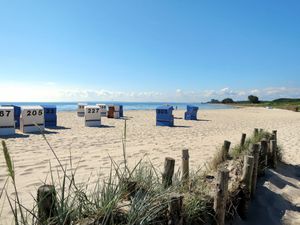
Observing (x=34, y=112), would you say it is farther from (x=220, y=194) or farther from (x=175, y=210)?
(x=175, y=210)

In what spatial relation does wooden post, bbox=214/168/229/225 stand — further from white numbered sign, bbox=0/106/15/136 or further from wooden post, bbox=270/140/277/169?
white numbered sign, bbox=0/106/15/136

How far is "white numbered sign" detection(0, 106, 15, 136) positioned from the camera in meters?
11.6

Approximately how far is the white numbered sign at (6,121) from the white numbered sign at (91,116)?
5.02m

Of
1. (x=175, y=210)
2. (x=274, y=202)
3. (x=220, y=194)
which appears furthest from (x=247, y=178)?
(x=175, y=210)

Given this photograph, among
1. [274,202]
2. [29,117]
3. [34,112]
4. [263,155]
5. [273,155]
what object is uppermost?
[34,112]

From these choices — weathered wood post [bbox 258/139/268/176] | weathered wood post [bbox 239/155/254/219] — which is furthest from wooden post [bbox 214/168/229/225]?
weathered wood post [bbox 258/139/268/176]

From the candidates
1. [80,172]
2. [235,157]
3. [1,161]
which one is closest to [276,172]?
[235,157]

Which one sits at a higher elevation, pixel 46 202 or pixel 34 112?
pixel 34 112

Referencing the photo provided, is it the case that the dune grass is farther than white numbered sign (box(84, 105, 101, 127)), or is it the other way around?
white numbered sign (box(84, 105, 101, 127))

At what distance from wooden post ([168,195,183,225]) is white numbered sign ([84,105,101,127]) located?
14.2 m

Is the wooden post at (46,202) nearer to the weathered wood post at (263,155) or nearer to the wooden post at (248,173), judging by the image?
the wooden post at (248,173)

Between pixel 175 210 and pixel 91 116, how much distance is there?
1432cm

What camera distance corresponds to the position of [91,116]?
16.5 meters

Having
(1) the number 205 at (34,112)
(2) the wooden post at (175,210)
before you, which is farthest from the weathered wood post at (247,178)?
(1) the number 205 at (34,112)
